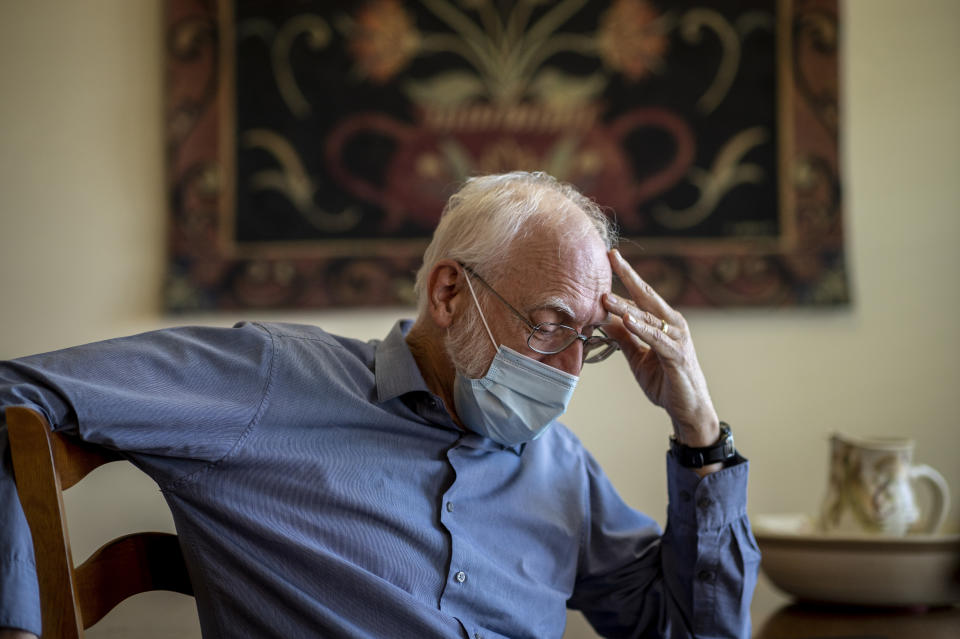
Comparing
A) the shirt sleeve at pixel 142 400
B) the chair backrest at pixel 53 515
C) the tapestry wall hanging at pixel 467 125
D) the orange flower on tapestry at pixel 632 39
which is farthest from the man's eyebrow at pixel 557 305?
the orange flower on tapestry at pixel 632 39

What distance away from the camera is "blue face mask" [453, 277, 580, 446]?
4.15 feet

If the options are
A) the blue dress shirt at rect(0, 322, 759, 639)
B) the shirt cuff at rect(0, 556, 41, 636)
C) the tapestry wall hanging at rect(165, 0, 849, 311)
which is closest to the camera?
the shirt cuff at rect(0, 556, 41, 636)

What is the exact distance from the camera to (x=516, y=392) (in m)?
1.27

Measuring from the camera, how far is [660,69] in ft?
7.32

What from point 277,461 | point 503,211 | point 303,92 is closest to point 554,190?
point 503,211

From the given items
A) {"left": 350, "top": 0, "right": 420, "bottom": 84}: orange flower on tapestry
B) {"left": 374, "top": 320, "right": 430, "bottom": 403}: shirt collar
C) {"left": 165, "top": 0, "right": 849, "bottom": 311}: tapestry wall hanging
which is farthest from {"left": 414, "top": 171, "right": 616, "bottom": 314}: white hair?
{"left": 350, "top": 0, "right": 420, "bottom": 84}: orange flower on tapestry

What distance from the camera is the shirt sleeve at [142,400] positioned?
892 mm

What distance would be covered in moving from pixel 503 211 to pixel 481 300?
145mm

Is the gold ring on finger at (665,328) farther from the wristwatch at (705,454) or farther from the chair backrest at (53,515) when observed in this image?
the chair backrest at (53,515)

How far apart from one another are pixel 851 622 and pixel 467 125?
148 centimetres

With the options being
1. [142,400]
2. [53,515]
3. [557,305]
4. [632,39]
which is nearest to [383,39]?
[632,39]

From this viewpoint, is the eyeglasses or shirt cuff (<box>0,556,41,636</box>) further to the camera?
the eyeglasses

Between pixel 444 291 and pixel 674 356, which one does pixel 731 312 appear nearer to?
pixel 674 356

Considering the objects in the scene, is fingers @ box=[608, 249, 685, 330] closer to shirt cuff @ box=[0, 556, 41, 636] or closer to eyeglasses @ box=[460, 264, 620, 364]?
eyeglasses @ box=[460, 264, 620, 364]
